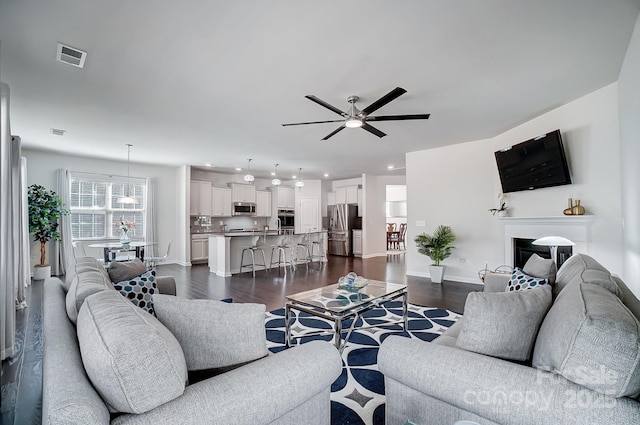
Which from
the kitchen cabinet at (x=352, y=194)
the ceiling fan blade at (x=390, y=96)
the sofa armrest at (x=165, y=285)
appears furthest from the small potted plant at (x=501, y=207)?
the kitchen cabinet at (x=352, y=194)

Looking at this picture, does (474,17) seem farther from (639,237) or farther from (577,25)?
(639,237)

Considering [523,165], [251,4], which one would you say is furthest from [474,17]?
[523,165]

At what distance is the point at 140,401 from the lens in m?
0.84

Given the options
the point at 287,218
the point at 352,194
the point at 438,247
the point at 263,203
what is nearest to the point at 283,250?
the point at 263,203

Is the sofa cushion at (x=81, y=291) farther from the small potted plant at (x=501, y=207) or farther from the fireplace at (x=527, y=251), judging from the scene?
the small potted plant at (x=501, y=207)

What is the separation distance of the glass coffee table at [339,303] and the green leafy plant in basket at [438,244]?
105 inches

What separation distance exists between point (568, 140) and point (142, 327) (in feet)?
16.3

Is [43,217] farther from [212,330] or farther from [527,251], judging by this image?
[527,251]

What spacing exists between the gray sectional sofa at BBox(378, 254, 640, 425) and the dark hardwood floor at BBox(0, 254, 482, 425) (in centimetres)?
238

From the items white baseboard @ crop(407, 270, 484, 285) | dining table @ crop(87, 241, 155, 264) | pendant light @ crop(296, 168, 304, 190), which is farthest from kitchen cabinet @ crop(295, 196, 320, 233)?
dining table @ crop(87, 241, 155, 264)

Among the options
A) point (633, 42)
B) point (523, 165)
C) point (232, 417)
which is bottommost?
point (232, 417)

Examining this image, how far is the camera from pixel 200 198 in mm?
8391

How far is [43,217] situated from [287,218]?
6232 mm

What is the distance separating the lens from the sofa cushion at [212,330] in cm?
126
